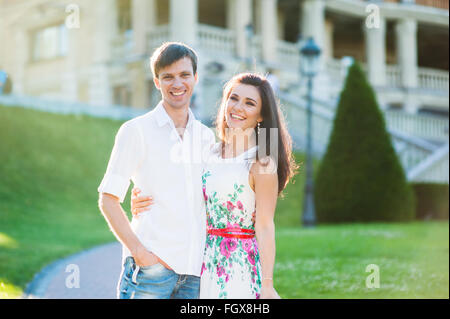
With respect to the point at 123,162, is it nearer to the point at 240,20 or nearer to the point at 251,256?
the point at 251,256

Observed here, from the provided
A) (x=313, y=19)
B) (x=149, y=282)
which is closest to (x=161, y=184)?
(x=149, y=282)

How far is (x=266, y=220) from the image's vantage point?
3113 millimetres

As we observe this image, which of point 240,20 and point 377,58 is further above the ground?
point 240,20

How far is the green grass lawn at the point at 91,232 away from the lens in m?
6.88

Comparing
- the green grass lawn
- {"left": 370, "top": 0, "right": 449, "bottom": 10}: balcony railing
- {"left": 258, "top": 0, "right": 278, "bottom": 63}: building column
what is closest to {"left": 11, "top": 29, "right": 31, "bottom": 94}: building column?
the green grass lawn

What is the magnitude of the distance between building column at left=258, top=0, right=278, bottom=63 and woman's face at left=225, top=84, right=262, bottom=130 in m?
18.2

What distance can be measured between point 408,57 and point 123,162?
822 inches

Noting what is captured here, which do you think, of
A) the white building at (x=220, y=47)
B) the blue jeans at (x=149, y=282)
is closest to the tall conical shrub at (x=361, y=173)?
the white building at (x=220, y=47)

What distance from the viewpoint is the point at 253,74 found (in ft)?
11.0

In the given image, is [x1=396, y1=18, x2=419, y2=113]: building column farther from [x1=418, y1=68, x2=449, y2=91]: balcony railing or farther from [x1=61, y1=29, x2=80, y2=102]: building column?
[x1=61, y1=29, x2=80, y2=102]: building column

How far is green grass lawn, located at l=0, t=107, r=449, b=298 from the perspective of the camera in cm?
688

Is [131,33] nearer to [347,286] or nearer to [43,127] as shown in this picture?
[43,127]

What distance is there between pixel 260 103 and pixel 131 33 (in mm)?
17714
